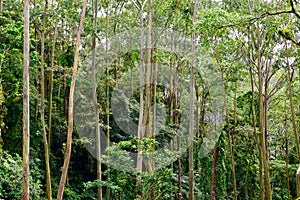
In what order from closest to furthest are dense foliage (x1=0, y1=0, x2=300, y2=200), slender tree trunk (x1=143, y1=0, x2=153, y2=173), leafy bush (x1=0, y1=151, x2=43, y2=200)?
leafy bush (x1=0, y1=151, x2=43, y2=200), dense foliage (x1=0, y1=0, x2=300, y2=200), slender tree trunk (x1=143, y1=0, x2=153, y2=173)

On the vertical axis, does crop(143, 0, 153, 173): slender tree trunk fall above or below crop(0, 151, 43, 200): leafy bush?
above

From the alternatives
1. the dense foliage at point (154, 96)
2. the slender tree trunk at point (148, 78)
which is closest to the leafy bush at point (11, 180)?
the dense foliage at point (154, 96)

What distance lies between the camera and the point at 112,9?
13.3 meters

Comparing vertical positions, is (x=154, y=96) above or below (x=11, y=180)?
above

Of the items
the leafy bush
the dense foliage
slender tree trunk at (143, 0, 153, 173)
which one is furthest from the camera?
slender tree trunk at (143, 0, 153, 173)

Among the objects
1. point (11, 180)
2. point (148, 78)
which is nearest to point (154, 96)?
point (148, 78)

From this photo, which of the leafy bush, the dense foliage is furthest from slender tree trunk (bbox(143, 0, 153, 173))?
the leafy bush

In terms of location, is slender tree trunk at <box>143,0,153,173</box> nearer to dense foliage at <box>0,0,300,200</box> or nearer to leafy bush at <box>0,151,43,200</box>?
dense foliage at <box>0,0,300,200</box>

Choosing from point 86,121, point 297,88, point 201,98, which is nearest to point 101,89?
point 86,121

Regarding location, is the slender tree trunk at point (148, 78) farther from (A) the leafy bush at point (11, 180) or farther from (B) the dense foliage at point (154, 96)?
(A) the leafy bush at point (11, 180)

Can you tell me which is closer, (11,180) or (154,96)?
(11,180)

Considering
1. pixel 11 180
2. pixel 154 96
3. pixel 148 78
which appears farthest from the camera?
pixel 154 96

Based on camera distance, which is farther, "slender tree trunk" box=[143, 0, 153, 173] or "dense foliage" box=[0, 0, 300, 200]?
"slender tree trunk" box=[143, 0, 153, 173]

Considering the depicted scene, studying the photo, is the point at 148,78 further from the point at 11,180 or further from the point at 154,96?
the point at 11,180
